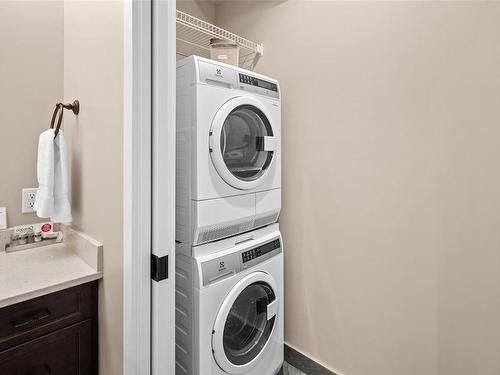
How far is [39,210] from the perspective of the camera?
1.44 metres

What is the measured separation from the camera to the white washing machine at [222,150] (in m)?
1.35

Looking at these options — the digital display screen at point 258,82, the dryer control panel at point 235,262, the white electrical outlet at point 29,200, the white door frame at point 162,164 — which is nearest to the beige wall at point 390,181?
the digital display screen at point 258,82

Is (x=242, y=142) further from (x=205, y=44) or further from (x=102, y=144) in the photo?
(x=205, y=44)

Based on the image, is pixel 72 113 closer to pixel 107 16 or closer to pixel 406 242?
pixel 107 16

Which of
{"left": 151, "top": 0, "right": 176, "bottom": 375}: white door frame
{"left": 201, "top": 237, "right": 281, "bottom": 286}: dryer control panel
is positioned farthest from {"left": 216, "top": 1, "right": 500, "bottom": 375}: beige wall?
{"left": 151, "top": 0, "right": 176, "bottom": 375}: white door frame

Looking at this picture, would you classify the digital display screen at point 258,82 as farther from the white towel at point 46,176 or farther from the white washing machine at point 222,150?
the white towel at point 46,176

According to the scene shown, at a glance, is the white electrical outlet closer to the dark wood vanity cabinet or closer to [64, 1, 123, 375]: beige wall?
[64, 1, 123, 375]: beige wall

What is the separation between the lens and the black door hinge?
1017 millimetres

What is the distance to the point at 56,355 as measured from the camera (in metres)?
1.23

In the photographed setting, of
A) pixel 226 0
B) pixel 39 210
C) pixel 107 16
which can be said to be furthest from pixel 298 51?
pixel 39 210

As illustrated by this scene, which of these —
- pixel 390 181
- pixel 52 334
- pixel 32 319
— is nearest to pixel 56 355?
pixel 52 334

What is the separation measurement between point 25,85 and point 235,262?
1448mm

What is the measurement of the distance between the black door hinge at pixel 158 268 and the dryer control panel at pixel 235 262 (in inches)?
13.1

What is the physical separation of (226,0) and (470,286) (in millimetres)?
2338
